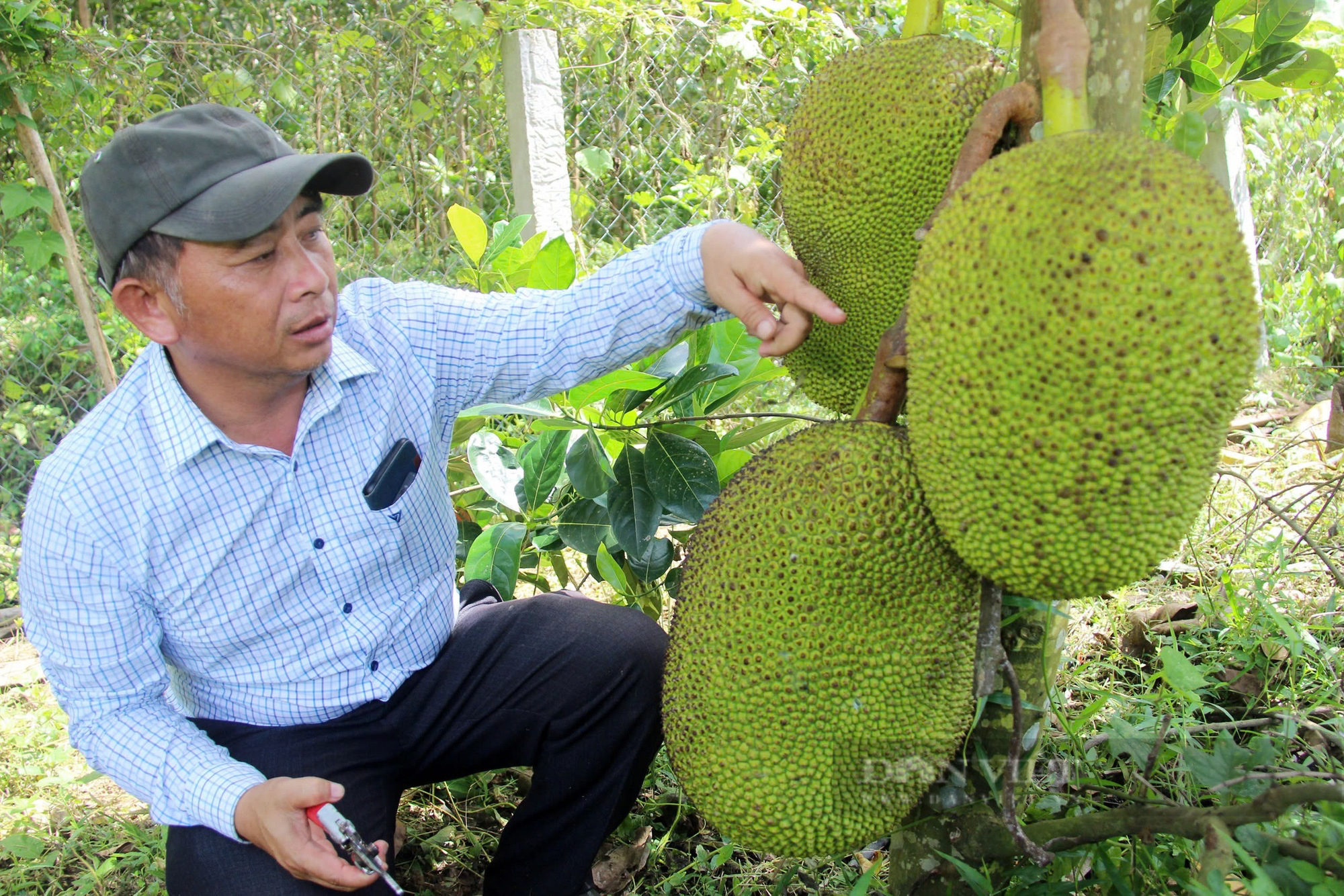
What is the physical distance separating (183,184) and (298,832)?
0.82m

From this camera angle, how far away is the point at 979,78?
1112 mm

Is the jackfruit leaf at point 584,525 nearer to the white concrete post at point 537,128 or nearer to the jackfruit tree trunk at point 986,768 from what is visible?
the jackfruit tree trunk at point 986,768

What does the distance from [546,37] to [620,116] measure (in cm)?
62

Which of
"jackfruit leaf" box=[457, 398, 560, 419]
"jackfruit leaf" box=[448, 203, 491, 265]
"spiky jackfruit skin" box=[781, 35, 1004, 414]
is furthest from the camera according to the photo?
"jackfruit leaf" box=[448, 203, 491, 265]

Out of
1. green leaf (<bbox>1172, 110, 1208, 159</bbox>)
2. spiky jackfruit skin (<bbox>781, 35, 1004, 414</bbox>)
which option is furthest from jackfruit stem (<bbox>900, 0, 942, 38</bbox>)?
green leaf (<bbox>1172, 110, 1208, 159</bbox>)

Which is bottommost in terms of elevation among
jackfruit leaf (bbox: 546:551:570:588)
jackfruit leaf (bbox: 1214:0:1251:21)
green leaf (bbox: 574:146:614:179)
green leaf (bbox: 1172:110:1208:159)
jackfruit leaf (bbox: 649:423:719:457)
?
jackfruit leaf (bbox: 546:551:570:588)

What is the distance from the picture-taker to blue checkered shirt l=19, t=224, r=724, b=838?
1358 mm

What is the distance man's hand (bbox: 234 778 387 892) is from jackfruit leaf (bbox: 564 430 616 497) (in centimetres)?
71

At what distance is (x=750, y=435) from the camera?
198 cm

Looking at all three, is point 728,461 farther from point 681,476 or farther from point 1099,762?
point 1099,762

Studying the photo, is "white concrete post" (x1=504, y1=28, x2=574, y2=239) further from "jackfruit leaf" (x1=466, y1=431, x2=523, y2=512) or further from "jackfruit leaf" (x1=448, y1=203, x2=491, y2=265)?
"jackfruit leaf" (x1=466, y1=431, x2=523, y2=512)

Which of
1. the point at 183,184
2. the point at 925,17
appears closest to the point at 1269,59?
the point at 925,17

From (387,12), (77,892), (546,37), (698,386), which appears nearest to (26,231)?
(387,12)

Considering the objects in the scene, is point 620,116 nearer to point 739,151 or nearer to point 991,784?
point 739,151
